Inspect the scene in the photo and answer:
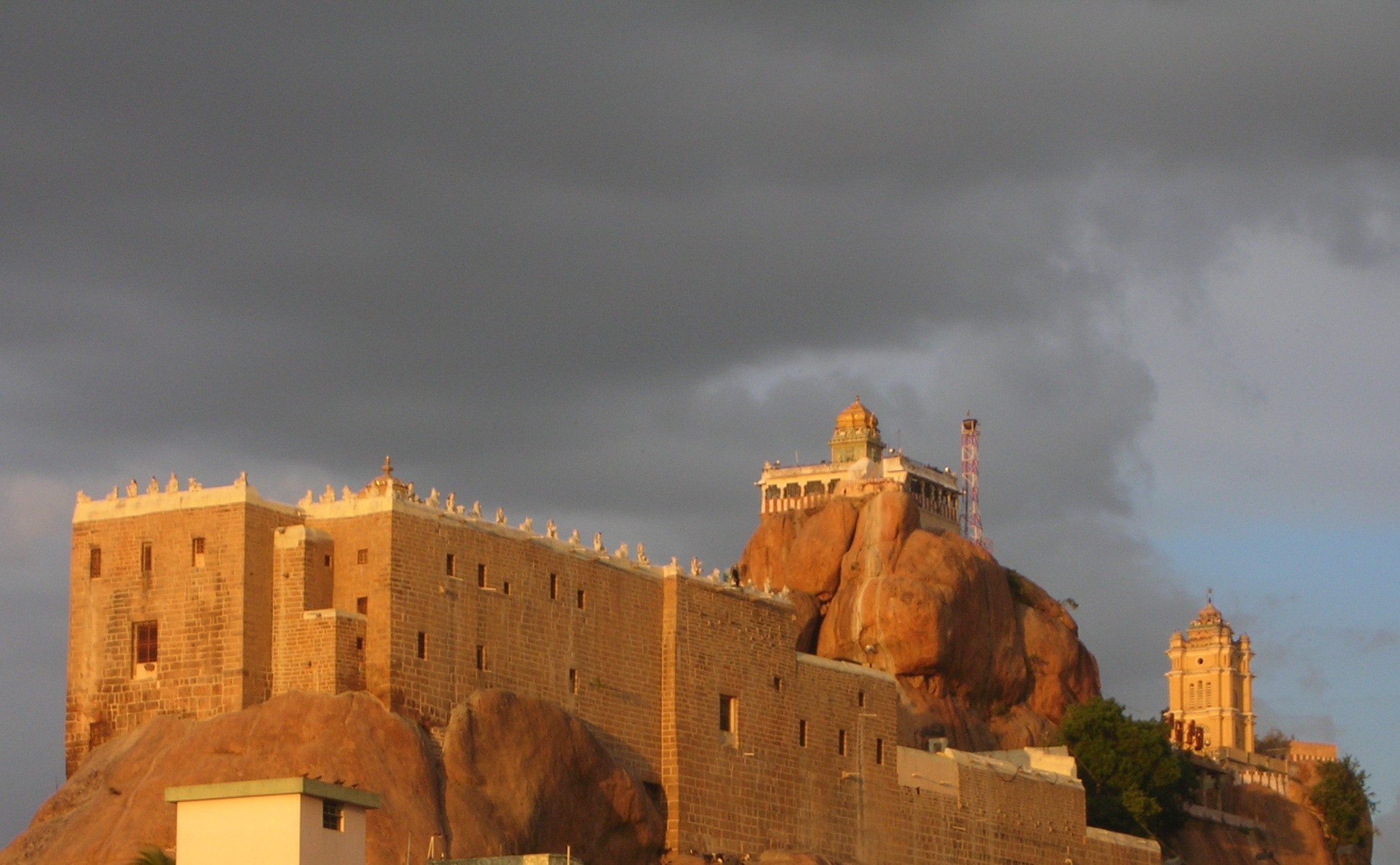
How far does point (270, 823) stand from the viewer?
51219mm

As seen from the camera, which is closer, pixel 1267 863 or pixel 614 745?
pixel 614 745

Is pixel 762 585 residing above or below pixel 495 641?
above

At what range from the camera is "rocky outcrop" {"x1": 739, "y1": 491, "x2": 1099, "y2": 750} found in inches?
4333

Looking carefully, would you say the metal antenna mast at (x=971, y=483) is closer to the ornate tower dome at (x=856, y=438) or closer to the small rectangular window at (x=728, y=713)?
the ornate tower dome at (x=856, y=438)

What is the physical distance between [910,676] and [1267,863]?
21.6m

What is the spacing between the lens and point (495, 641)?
7969cm

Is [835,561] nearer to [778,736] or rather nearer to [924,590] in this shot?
[924,590]

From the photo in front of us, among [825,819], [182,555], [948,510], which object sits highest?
[948,510]

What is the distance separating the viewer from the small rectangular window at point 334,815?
52.1m

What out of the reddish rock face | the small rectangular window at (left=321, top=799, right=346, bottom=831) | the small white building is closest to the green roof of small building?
the small white building

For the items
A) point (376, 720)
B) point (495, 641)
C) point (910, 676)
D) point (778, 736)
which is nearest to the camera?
point (376, 720)

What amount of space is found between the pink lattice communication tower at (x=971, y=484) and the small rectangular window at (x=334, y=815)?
81.6m

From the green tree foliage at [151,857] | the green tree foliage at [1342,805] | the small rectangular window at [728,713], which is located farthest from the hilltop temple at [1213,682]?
the green tree foliage at [151,857]

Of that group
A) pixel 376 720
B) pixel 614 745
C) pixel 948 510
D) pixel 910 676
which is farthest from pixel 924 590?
pixel 376 720
